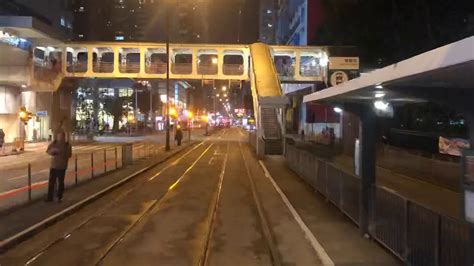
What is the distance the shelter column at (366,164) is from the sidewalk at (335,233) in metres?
0.43

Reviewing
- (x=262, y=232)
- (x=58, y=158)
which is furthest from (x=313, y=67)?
(x=262, y=232)

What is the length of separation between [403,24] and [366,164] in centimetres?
3534

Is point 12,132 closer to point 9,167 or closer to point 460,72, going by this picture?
point 9,167

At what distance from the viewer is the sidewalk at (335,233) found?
899 cm

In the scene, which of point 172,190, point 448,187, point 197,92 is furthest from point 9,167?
point 197,92

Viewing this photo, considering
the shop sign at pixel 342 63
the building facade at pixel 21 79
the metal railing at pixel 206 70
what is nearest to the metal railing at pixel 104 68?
the building facade at pixel 21 79

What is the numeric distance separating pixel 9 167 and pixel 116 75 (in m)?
40.3

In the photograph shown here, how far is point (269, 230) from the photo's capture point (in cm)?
1155

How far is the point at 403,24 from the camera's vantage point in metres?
43.3

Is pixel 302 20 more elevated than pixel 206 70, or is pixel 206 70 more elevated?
pixel 302 20

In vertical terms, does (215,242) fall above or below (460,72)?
below

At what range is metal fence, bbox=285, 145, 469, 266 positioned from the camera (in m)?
6.73

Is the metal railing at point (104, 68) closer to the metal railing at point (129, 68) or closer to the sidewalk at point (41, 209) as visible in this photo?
the metal railing at point (129, 68)

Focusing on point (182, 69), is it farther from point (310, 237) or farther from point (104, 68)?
point (310, 237)
